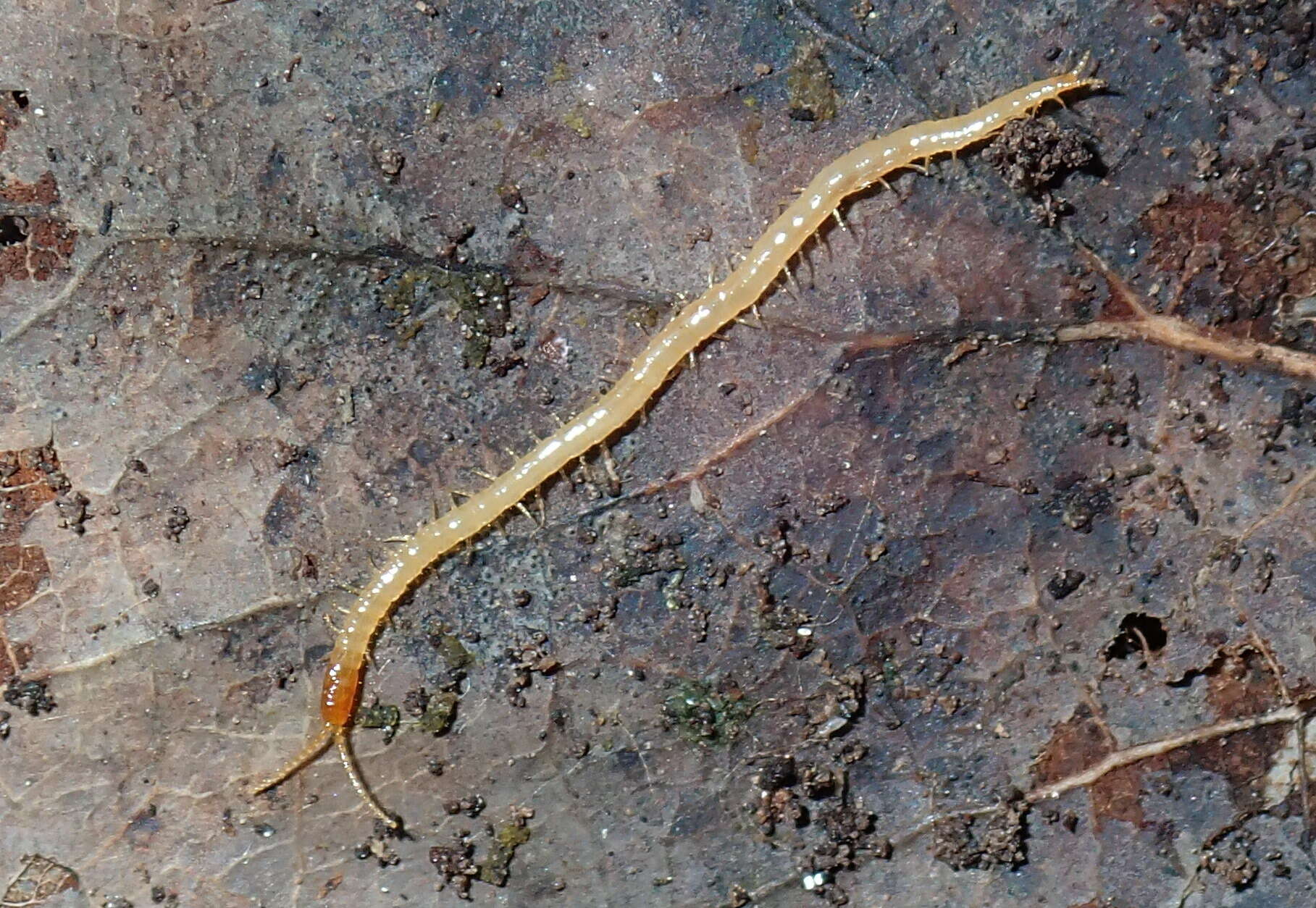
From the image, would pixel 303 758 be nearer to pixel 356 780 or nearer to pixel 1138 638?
pixel 356 780

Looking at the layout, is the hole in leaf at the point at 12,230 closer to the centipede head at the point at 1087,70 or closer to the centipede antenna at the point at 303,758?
the centipede antenna at the point at 303,758

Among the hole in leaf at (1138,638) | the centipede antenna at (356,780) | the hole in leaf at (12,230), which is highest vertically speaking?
the hole in leaf at (12,230)

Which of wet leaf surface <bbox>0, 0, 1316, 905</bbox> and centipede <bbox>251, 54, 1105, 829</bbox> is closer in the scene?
wet leaf surface <bbox>0, 0, 1316, 905</bbox>

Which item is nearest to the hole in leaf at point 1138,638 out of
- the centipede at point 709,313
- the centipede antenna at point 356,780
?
the centipede at point 709,313

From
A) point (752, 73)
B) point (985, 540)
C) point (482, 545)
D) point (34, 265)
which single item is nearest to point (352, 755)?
point (482, 545)

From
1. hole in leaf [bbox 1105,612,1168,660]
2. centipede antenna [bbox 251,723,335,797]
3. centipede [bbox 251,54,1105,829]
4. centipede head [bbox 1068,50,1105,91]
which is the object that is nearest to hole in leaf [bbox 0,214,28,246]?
centipede [bbox 251,54,1105,829]

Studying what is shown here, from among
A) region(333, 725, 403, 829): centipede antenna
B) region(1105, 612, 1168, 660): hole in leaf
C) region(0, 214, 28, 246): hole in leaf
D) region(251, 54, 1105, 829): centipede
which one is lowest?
region(333, 725, 403, 829): centipede antenna

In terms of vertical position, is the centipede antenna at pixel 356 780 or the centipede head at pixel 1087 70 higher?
the centipede head at pixel 1087 70

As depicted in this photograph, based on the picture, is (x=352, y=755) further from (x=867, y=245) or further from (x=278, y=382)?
(x=867, y=245)

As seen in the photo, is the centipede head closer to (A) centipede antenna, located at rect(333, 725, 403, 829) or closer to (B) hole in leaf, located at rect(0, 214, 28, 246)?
(A) centipede antenna, located at rect(333, 725, 403, 829)
